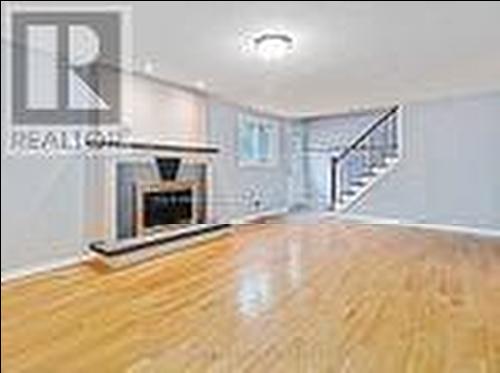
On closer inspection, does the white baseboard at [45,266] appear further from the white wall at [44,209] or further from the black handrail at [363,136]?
the black handrail at [363,136]

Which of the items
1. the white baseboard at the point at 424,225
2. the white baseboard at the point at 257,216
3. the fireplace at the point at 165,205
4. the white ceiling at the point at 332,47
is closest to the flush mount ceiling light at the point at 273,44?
the white ceiling at the point at 332,47

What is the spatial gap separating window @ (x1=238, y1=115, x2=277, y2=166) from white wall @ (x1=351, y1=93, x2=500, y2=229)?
2.32 metres

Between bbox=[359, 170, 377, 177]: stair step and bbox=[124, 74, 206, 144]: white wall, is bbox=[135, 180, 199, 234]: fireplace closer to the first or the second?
bbox=[124, 74, 206, 144]: white wall

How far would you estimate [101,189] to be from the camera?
5730mm

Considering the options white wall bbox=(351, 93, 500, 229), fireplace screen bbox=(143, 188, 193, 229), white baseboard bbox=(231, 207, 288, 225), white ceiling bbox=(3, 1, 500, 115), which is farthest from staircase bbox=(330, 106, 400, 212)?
fireplace screen bbox=(143, 188, 193, 229)

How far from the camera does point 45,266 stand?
507 centimetres

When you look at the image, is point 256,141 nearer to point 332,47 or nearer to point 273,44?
point 332,47

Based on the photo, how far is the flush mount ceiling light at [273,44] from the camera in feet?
14.4

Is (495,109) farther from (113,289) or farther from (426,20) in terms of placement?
(113,289)

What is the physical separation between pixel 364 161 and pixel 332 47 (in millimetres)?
5907

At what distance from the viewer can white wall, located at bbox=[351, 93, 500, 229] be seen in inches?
307

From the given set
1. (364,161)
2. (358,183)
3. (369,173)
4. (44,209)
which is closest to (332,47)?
(44,209)

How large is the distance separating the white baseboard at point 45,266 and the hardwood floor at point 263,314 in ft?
0.48

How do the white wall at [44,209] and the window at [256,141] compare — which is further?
the window at [256,141]
